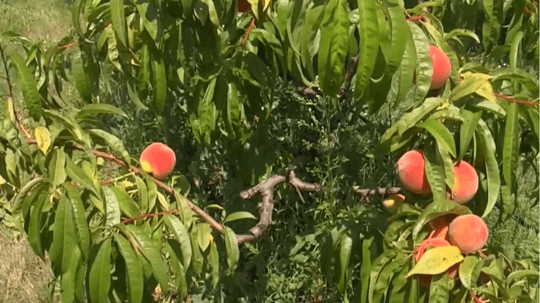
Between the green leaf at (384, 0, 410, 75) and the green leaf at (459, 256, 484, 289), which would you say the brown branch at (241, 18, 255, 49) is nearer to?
the green leaf at (384, 0, 410, 75)

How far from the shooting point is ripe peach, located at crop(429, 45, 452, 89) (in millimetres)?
1041

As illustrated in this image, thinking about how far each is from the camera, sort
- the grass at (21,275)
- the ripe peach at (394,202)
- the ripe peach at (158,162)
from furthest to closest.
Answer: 1. the grass at (21,275)
2. the ripe peach at (158,162)
3. the ripe peach at (394,202)

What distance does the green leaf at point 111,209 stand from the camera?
1.07 metres

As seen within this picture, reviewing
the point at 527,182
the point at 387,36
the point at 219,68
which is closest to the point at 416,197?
the point at 387,36

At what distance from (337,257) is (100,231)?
0.41 metres

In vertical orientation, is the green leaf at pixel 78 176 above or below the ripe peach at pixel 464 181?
above

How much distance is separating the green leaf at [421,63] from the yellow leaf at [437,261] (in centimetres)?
21

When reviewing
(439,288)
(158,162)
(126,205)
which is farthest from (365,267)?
(158,162)

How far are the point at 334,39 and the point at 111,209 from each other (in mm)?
433

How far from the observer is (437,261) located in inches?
37.4

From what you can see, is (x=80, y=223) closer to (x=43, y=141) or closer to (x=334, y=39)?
(x=43, y=141)

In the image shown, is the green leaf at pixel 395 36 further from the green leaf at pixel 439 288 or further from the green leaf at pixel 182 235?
the green leaf at pixel 182 235

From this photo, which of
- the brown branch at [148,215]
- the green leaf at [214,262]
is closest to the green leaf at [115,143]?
the brown branch at [148,215]

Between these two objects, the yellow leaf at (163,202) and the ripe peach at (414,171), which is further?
the yellow leaf at (163,202)
